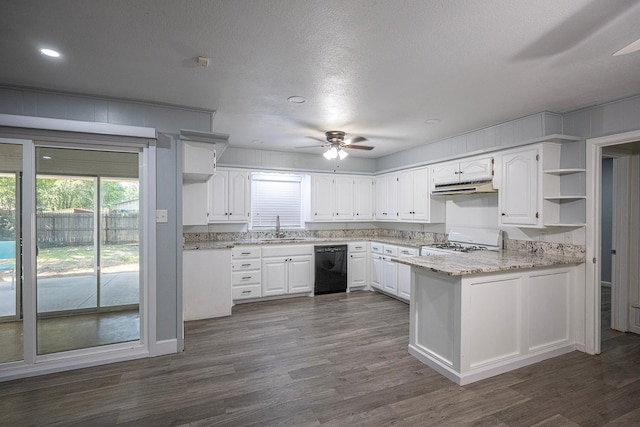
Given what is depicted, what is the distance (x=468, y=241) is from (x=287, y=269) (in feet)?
8.94

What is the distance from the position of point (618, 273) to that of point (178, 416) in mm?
4837

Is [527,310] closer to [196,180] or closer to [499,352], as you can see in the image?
[499,352]

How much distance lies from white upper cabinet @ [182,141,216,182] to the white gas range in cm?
296

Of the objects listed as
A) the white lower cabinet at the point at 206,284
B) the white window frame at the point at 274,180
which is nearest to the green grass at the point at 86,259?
the white lower cabinet at the point at 206,284

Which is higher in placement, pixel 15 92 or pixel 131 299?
pixel 15 92

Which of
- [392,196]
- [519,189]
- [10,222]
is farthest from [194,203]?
[519,189]

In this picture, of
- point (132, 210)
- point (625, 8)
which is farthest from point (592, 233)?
point (132, 210)

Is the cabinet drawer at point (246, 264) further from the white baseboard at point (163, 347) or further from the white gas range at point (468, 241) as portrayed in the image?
the white gas range at point (468, 241)

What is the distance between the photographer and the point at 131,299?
10.8 ft

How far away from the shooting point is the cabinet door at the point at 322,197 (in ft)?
19.0

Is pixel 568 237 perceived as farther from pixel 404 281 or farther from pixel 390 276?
pixel 390 276

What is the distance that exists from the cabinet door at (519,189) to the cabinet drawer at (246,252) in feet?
11.1

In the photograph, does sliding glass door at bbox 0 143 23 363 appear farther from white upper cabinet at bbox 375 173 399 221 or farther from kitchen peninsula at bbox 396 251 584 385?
white upper cabinet at bbox 375 173 399 221

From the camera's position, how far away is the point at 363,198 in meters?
6.17
